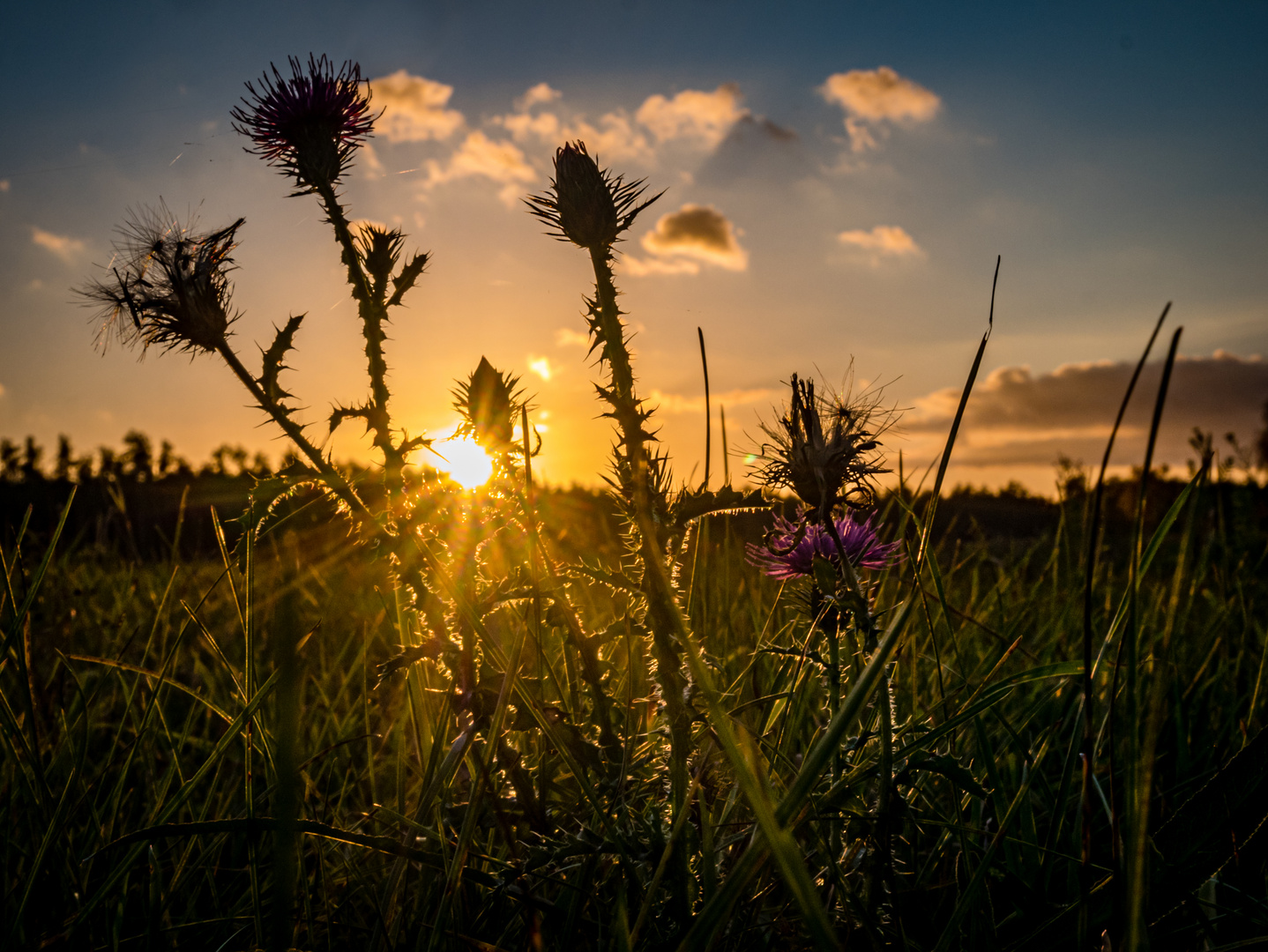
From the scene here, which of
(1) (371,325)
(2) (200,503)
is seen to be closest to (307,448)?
(1) (371,325)

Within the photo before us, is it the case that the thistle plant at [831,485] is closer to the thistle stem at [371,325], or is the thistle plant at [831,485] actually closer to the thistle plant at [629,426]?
the thistle plant at [629,426]

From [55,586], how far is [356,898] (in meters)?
3.18

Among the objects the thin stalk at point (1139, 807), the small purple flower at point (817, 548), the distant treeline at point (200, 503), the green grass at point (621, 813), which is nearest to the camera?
the thin stalk at point (1139, 807)

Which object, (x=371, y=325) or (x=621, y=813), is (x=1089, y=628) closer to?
(x=621, y=813)

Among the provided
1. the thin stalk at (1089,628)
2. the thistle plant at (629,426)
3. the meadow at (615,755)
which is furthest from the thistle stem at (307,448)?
the thin stalk at (1089,628)

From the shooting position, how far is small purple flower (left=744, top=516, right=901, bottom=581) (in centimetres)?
158

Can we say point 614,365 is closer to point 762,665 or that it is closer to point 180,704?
point 762,665

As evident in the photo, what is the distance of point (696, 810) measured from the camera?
149 cm

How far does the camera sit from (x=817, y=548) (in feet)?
5.08

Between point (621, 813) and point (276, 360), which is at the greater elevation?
point (276, 360)

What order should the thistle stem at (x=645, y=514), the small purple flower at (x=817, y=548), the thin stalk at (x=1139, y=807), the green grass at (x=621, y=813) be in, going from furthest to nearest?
the small purple flower at (x=817, y=548)
the thistle stem at (x=645, y=514)
the green grass at (x=621, y=813)
the thin stalk at (x=1139, y=807)

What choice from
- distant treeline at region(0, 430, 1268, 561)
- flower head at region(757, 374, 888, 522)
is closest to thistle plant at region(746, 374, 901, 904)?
flower head at region(757, 374, 888, 522)

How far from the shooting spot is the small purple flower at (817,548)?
1583 mm

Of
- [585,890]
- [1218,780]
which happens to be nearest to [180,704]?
[585,890]
